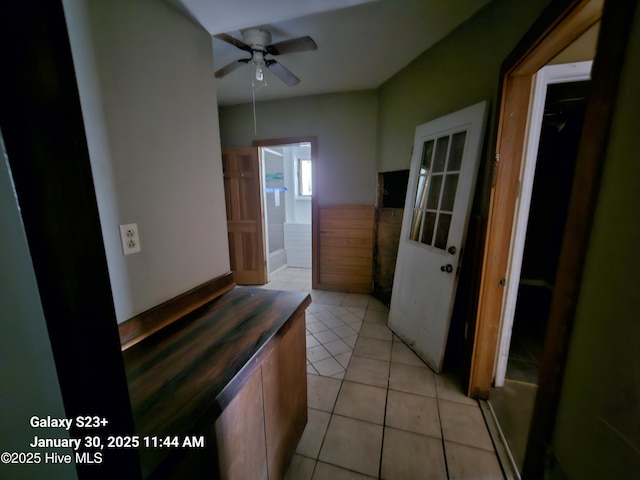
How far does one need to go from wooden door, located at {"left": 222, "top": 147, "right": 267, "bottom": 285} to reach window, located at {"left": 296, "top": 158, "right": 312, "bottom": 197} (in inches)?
78.9

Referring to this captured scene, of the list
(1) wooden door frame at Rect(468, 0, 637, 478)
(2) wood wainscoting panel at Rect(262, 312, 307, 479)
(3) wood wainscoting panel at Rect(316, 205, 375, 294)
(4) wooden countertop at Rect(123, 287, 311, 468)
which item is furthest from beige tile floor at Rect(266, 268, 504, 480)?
(3) wood wainscoting panel at Rect(316, 205, 375, 294)

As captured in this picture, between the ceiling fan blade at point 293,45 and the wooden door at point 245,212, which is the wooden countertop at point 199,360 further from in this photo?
the wooden door at point 245,212

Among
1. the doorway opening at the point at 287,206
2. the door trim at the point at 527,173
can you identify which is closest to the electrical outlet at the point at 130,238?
the door trim at the point at 527,173

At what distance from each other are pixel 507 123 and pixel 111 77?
191 centimetres

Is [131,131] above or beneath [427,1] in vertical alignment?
beneath

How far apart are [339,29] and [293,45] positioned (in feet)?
1.24

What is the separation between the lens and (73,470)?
324 millimetres

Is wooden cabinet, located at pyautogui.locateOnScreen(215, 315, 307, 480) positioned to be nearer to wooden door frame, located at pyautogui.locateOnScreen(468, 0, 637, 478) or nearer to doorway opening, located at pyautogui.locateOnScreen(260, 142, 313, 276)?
wooden door frame, located at pyautogui.locateOnScreen(468, 0, 637, 478)

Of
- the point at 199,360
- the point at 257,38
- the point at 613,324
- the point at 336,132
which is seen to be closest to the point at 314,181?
the point at 336,132

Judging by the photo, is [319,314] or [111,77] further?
[319,314]

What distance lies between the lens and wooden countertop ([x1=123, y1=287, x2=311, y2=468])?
2.22 feet

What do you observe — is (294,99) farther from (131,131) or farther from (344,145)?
(131,131)

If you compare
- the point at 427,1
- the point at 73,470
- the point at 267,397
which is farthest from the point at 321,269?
the point at 73,470

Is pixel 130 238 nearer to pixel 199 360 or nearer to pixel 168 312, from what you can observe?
pixel 168 312
